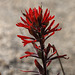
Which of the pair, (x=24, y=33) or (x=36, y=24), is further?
(x=24, y=33)

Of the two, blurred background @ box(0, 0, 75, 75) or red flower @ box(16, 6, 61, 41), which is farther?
blurred background @ box(0, 0, 75, 75)

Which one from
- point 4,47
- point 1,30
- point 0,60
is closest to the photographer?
point 0,60

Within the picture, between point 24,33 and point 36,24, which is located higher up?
A: point 24,33

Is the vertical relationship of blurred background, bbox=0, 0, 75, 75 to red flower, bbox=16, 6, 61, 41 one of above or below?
above

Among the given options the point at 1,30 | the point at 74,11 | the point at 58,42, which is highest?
the point at 74,11

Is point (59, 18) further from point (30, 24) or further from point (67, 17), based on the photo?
point (30, 24)

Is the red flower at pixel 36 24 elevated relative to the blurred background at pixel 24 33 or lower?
lower

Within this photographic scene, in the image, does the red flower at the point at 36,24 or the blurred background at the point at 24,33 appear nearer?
the red flower at the point at 36,24

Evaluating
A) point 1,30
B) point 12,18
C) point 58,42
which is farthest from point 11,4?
point 58,42
